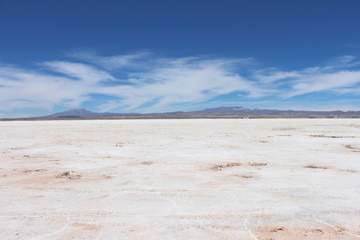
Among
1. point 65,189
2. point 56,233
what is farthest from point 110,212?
point 65,189

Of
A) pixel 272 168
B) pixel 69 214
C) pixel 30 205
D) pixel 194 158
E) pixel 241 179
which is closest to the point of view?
pixel 69 214

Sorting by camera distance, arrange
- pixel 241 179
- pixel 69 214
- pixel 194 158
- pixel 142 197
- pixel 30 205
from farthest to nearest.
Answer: pixel 194 158
pixel 241 179
pixel 142 197
pixel 30 205
pixel 69 214

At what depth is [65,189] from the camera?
7059mm

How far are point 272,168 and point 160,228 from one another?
5763 mm

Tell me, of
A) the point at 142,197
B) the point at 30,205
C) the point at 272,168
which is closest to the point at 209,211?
the point at 142,197

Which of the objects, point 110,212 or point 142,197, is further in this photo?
point 142,197

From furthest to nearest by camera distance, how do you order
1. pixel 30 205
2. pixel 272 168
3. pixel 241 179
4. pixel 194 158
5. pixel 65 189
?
1. pixel 194 158
2. pixel 272 168
3. pixel 241 179
4. pixel 65 189
5. pixel 30 205

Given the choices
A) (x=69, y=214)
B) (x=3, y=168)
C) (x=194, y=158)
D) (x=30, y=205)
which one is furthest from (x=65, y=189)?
(x=194, y=158)

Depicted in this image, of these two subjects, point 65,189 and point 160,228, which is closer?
point 160,228

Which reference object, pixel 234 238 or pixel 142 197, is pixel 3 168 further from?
pixel 234 238

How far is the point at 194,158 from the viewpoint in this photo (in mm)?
11477

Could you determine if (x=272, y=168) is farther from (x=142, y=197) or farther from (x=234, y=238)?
(x=234, y=238)

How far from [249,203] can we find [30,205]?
4.40 m

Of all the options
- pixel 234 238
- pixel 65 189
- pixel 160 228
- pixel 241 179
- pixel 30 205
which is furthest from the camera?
pixel 241 179
